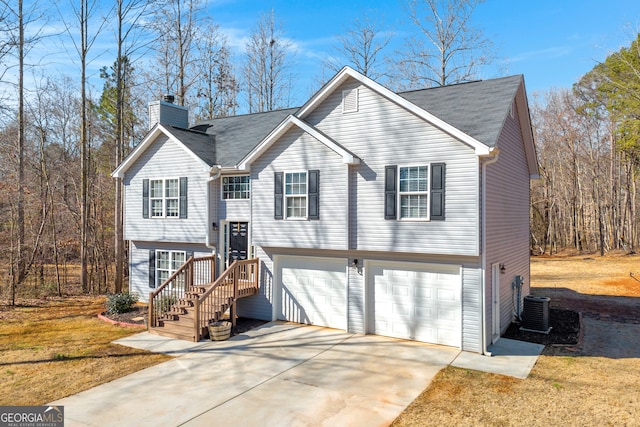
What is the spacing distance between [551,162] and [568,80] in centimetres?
692

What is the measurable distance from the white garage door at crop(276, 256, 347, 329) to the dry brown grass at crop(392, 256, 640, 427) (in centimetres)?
402

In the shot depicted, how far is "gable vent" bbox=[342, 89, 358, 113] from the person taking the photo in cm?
1103

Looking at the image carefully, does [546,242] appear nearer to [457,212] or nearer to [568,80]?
[568,80]

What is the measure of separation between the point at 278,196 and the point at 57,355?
22.5 ft

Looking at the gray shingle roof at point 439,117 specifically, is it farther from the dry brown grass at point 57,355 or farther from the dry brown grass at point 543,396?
the dry brown grass at point 57,355

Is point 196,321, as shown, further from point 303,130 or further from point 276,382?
point 303,130

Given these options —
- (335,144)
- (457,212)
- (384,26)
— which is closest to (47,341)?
(335,144)

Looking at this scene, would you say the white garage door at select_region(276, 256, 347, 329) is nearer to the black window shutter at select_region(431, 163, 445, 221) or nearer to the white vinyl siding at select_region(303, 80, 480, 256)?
the white vinyl siding at select_region(303, 80, 480, 256)

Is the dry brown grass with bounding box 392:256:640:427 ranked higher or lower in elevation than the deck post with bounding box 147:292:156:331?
lower

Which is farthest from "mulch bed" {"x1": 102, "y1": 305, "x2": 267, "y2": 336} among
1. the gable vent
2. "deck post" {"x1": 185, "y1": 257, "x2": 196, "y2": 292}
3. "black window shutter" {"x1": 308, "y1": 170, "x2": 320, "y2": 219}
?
the gable vent

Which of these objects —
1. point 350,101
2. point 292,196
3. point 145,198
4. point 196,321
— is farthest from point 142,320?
point 350,101

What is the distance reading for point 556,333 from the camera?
35.9 ft

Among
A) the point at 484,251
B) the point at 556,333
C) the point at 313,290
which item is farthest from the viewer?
the point at 313,290

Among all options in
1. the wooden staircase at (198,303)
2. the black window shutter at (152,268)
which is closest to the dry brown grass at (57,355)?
the wooden staircase at (198,303)
